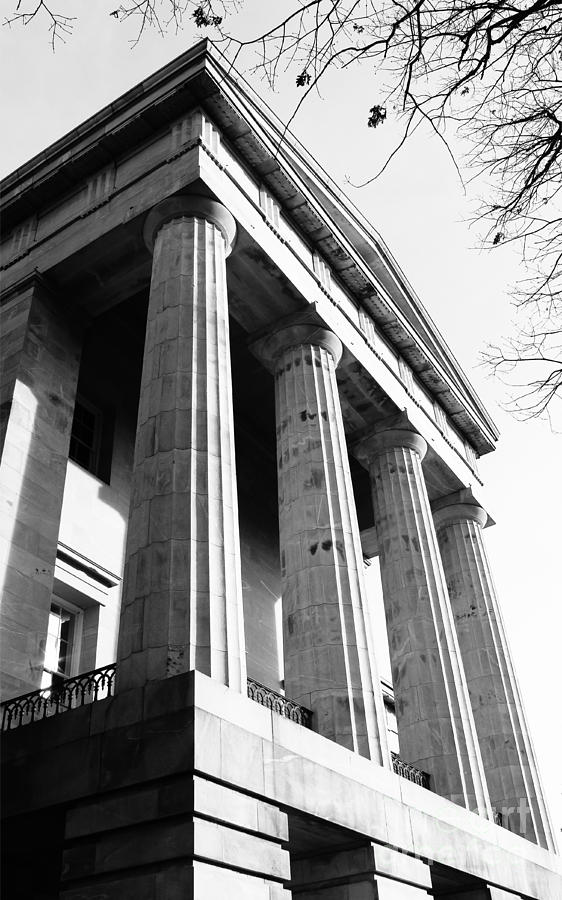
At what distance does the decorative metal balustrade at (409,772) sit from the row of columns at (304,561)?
0.31 meters

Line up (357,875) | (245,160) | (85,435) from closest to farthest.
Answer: (357,875)
(245,160)
(85,435)

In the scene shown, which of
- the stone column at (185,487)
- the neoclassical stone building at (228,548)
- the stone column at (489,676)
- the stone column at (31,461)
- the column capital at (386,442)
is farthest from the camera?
the column capital at (386,442)

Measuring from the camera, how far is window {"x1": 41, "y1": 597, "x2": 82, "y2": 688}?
1975cm

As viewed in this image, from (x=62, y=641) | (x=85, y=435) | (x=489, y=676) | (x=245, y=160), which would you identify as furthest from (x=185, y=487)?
(x=489, y=676)

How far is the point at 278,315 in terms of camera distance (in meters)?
23.3

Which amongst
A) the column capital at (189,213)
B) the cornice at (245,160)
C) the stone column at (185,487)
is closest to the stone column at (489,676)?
the cornice at (245,160)

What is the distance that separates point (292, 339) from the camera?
22.9 metres

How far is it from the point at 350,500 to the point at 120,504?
24.4 feet

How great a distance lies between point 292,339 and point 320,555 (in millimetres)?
6842

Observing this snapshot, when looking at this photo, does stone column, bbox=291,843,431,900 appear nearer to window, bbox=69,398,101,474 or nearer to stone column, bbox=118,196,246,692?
stone column, bbox=118,196,246,692

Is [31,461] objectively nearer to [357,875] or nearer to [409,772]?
[357,875]

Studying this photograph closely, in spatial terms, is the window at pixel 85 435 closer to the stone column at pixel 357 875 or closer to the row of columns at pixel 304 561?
the row of columns at pixel 304 561

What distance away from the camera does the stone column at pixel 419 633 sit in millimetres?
20672

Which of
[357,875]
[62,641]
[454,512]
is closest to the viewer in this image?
[357,875]
